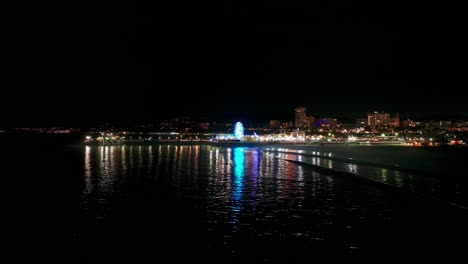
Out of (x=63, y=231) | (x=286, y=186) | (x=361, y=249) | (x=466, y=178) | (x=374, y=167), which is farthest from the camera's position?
(x=374, y=167)

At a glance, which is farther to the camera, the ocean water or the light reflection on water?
the light reflection on water

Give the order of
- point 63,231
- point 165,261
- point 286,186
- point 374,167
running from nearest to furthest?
point 165,261
point 63,231
point 286,186
point 374,167

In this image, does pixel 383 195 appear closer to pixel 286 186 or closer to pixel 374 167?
pixel 286 186

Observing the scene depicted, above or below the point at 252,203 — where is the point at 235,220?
below

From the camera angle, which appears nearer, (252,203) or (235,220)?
(235,220)

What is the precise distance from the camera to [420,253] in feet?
45.9

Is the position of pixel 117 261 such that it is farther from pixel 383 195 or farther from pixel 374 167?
pixel 374 167

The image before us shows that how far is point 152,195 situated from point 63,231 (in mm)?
8982

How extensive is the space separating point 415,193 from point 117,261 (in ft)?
53.9

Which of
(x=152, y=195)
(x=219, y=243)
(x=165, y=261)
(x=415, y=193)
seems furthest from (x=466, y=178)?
(x=165, y=261)

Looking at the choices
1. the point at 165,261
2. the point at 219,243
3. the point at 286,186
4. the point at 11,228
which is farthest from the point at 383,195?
the point at 11,228

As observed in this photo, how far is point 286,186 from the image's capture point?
29047mm

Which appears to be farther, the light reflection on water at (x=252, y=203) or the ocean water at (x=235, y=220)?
the light reflection on water at (x=252, y=203)

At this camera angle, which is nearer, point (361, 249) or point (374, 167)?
→ point (361, 249)
